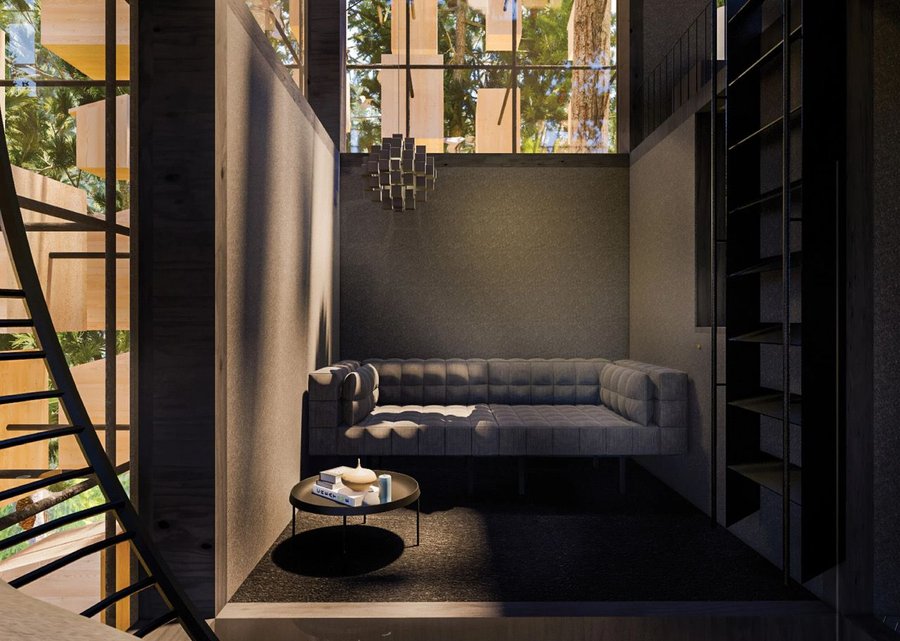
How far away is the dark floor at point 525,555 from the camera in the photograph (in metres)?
2.60

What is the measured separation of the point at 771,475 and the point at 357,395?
2.67 metres

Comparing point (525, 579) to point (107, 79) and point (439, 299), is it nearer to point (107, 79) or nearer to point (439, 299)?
point (107, 79)

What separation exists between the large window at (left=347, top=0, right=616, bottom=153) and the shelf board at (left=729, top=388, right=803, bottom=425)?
3420 mm

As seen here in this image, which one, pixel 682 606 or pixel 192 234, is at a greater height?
pixel 192 234

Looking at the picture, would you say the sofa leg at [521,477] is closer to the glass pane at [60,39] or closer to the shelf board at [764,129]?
the shelf board at [764,129]

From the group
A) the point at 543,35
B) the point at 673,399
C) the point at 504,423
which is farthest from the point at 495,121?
the point at 673,399

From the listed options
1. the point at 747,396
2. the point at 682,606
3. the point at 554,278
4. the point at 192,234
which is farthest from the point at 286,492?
the point at 554,278

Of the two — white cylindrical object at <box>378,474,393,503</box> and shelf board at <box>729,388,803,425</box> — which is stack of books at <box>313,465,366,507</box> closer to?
white cylindrical object at <box>378,474,393,503</box>

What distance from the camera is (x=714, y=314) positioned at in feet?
10.4

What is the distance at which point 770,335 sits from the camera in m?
2.81

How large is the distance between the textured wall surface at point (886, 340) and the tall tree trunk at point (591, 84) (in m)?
3.43

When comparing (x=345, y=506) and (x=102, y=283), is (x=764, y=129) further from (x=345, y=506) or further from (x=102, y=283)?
(x=102, y=283)

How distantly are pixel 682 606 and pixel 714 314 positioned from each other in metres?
1.54

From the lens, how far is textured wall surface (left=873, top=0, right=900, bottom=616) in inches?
95.7
